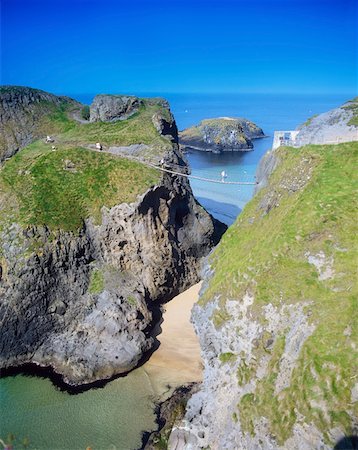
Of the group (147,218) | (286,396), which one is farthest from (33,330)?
(286,396)

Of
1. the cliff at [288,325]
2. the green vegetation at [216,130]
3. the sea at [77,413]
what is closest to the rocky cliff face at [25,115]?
the sea at [77,413]

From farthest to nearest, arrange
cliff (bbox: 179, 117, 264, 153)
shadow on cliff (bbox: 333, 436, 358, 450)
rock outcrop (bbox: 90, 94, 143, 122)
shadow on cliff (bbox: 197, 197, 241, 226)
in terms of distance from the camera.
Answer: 1. cliff (bbox: 179, 117, 264, 153)
2. shadow on cliff (bbox: 197, 197, 241, 226)
3. rock outcrop (bbox: 90, 94, 143, 122)
4. shadow on cliff (bbox: 333, 436, 358, 450)

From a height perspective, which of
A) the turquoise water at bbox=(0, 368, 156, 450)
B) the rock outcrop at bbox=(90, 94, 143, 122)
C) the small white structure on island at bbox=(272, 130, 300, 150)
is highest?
the rock outcrop at bbox=(90, 94, 143, 122)

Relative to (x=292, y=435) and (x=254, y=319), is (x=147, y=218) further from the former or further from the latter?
(x=292, y=435)

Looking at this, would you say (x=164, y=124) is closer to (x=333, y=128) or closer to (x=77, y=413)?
(x=333, y=128)

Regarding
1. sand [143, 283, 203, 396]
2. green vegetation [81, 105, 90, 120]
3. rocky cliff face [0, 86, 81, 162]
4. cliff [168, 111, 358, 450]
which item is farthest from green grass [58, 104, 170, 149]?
cliff [168, 111, 358, 450]

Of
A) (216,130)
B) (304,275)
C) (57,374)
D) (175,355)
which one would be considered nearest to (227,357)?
(304,275)

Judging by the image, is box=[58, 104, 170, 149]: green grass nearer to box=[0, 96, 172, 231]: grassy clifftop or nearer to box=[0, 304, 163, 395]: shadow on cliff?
box=[0, 96, 172, 231]: grassy clifftop
